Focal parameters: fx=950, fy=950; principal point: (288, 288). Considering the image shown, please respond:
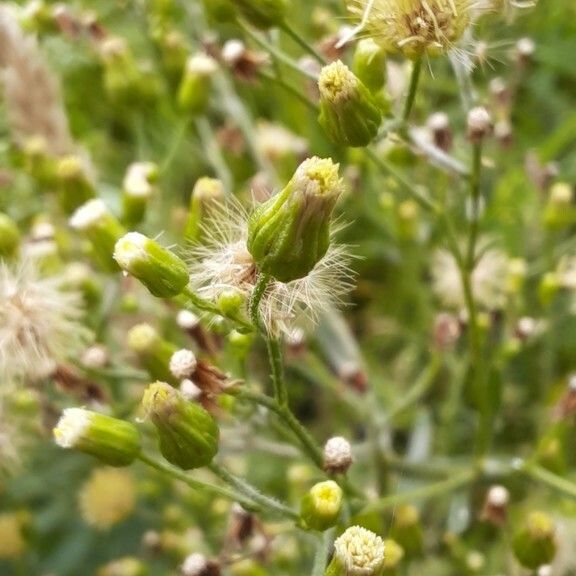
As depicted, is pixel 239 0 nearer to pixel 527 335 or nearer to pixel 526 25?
pixel 527 335

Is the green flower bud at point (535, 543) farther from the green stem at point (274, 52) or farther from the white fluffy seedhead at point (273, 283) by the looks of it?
the green stem at point (274, 52)

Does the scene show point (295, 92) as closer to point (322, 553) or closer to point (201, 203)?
point (201, 203)

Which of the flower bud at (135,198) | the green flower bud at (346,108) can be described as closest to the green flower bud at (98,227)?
the flower bud at (135,198)

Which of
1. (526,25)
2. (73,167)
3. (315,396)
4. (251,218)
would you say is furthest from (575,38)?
(251,218)

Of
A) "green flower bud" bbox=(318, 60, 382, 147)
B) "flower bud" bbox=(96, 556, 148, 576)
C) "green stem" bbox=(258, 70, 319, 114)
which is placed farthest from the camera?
"flower bud" bbox=(96, 556, 148, 576)

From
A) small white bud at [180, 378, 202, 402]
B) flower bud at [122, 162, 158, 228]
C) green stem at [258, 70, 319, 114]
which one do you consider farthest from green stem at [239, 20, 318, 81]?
small white bud at [180, 378, 202, 402]

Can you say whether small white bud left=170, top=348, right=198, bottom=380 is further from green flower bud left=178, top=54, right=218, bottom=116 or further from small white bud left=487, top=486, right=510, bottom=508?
green flower bud left=178, top=54, right=218, bottom=116
